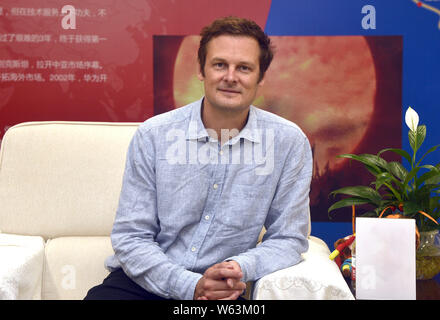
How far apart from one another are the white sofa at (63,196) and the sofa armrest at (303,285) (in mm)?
330

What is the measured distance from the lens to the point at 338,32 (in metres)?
2.43

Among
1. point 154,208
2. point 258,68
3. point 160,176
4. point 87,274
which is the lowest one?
point 87,274

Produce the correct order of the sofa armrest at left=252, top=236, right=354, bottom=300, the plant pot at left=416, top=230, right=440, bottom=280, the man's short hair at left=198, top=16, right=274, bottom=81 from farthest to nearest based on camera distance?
the plant pot at left=416, top=230, right=440, bottom=280 < the man's short hair at left=198, top=16, right=274, bottom=81 < the sofa armrest at left=252, top=236, right=354, bottom=300

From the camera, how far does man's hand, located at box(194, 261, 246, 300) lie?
150 centimetres

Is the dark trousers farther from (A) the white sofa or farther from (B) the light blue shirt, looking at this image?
(A) the white sofa

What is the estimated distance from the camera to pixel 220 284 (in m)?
1.51

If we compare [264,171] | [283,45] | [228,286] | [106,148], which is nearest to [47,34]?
[106,148]

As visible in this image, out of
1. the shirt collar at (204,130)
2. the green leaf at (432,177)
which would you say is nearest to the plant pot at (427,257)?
the green leaf at (432,177)

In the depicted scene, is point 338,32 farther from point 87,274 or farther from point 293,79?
point 87,274

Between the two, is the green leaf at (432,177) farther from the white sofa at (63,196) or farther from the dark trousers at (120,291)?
the dark trousers at (120,291)

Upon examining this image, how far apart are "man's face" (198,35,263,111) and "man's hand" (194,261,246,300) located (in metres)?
0.53

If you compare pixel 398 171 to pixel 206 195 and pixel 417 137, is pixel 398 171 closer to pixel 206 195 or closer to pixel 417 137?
pixel 417 137

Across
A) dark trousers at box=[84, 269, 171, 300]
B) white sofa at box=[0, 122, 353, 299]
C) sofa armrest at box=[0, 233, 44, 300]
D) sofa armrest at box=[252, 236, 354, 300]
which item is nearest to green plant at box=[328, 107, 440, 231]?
white sofa at box=[0, 122, 353, 299]
